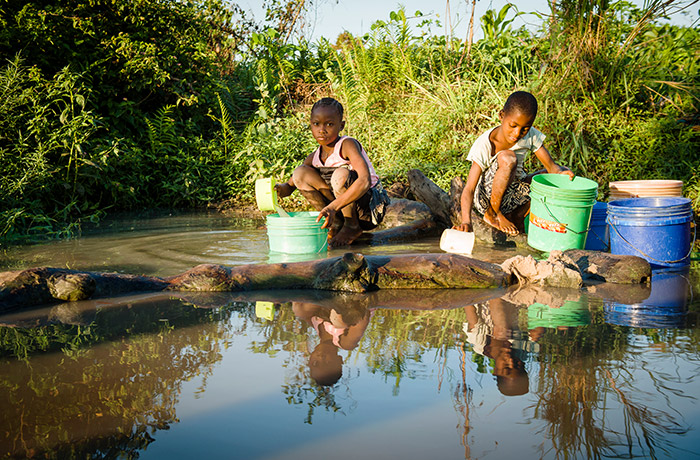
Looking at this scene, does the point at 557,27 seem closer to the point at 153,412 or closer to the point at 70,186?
the point at 70,186

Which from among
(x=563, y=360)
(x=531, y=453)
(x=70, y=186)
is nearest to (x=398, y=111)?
(x=70, y=186)

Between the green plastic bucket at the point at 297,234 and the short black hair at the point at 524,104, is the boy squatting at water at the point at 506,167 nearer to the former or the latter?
the short black hair at the point at 524,104

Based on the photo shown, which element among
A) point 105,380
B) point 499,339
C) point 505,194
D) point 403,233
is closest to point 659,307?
point 499,339

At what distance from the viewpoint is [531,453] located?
61.6 inches

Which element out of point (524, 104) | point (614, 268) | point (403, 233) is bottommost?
point (614, 268)

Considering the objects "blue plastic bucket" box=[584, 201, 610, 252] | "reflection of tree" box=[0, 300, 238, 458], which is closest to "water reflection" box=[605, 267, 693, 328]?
"blue plastic bucket" box=[584, 201, 610, 252]

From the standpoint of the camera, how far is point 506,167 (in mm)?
4648

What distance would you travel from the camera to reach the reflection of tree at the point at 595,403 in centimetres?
160

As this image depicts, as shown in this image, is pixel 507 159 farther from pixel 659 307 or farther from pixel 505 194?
pixel 659 307

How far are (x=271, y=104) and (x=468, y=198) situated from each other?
523cm

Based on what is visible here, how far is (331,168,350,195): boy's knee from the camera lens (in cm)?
474

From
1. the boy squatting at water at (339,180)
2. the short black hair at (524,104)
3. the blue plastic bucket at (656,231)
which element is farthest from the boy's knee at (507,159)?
the boy squatting at water at (339,180)

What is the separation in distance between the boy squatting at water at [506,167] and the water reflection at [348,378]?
5.83ft

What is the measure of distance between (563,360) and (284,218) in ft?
8.12
